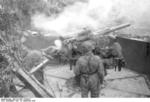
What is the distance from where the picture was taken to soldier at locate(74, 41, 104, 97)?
192 inches

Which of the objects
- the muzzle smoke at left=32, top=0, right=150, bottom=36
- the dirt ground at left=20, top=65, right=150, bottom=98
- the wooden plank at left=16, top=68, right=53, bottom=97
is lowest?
the dirt ground at left=20, top=65, right=150, bottom=98

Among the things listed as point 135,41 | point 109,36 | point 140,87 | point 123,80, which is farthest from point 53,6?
point 140,87

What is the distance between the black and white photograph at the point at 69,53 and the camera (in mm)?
4492

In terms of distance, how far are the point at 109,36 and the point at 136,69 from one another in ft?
5.82

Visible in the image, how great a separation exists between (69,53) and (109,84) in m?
1.75

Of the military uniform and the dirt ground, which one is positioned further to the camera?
the dirt ground

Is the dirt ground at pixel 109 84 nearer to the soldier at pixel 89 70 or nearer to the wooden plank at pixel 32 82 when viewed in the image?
the soldier at pixel 89 70

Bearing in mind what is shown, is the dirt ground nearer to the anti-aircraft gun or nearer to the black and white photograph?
the black and white photograph

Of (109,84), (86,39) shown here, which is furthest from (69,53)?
(109,84)

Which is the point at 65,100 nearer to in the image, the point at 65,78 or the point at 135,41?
the point at 65,78

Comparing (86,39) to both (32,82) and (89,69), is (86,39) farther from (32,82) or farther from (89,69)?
(32,82)

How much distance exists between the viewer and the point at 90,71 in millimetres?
4953

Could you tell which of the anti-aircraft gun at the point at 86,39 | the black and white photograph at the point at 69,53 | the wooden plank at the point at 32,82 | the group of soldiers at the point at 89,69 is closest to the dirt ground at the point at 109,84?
the black and white photograph at the point at 69,53

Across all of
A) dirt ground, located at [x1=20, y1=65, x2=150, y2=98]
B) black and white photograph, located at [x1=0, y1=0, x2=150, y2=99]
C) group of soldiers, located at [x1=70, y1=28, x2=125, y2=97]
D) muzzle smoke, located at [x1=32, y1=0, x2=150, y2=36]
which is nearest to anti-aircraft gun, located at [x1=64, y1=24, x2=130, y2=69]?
black and white photograph, located at [x1=0, y1=0, x2=150, y2=99]
